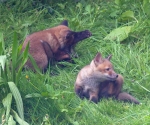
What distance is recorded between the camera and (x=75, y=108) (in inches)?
240

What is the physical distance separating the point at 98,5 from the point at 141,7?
936 millimetres

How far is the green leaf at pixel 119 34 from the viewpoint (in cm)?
783

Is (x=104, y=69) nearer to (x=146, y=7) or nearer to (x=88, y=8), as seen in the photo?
(x=146, y=7)

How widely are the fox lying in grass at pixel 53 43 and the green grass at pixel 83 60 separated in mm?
174

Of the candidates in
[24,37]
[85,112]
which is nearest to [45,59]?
[24,37]

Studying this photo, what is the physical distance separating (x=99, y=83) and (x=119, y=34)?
1592 mm

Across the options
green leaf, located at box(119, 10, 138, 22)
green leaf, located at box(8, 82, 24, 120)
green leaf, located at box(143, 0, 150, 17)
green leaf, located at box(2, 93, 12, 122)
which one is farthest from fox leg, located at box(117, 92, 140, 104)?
green leaf, located at box(119, 10, 138, 22)

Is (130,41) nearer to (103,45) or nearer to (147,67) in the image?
(103,45)

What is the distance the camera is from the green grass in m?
6.01

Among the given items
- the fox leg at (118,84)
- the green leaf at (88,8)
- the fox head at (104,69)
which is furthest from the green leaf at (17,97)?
the green leaf at (88,8)

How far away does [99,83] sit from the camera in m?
6.48

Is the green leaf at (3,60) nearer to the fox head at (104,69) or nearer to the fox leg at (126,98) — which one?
the fox head at (104,69)

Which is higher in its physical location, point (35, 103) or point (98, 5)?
point (98, 5)

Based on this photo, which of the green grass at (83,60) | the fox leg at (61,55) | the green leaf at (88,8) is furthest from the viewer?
the green leaf at (88,8)
